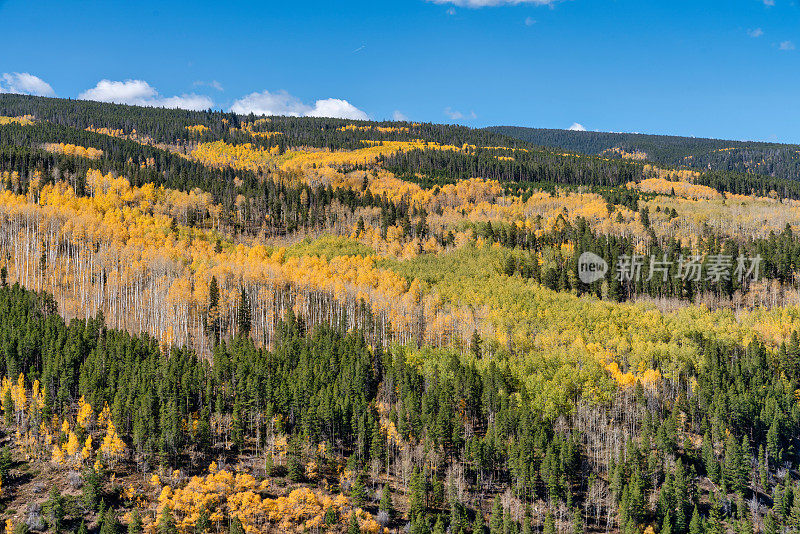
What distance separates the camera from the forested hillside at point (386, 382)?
58625 millimetres

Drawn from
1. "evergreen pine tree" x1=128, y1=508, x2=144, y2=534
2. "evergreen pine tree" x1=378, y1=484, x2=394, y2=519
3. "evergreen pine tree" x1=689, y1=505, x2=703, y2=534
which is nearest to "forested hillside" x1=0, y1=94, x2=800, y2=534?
"evergreen pine tree" x1=689, y1=505, x2=703, y2=534

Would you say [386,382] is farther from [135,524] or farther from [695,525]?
[695,525]

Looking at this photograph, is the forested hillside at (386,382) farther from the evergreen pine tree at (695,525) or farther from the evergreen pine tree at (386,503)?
the evergreen pine tree at (386,503)

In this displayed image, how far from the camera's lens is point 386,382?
8275 centimetres

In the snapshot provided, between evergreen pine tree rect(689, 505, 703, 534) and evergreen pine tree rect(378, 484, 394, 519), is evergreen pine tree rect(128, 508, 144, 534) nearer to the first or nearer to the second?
evergreen pine tree rect(378, 484, 394, 519)

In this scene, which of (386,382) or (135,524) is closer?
(135,524)

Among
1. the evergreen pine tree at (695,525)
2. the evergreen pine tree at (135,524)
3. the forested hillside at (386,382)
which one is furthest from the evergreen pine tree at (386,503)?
the evergreen pine tree at (695,525)

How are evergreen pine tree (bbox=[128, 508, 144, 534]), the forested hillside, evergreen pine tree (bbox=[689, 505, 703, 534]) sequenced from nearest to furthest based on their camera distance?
Result: evergreen pine tree (bbox=[128, 508, 144, 534]), evergreen pine tree (bbox=[689, 505, 703, 534]), the forested hillside

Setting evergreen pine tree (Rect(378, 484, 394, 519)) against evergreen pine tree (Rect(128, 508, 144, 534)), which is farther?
evergreen pine tree (Rect(378, 484, 394, 519))

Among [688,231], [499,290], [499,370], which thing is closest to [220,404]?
[499,370]

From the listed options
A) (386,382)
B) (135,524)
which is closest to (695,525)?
(386,382)

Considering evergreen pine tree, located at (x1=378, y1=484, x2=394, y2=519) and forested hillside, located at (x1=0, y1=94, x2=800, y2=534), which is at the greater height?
forested hillside, located at (x1=0, y1=94, x2=800, y2=534)

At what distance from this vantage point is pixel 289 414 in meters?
71.8

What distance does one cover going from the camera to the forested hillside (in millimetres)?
58625
